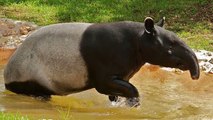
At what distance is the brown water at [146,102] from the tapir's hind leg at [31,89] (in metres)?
0.08

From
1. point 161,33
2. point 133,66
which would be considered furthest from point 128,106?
point 161,33

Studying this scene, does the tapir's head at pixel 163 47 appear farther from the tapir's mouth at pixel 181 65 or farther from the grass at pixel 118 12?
the grass at pixel 118 12

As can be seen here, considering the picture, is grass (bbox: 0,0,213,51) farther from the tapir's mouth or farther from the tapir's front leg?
the tapir's front leg

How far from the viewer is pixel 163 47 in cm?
757

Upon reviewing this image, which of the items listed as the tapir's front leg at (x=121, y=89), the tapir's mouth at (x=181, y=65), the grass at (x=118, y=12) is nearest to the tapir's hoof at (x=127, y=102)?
the tapir's front leg at (x=121, y=89)

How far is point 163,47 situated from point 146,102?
1.18 m

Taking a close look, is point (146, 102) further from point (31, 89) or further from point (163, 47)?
point (31, 89)

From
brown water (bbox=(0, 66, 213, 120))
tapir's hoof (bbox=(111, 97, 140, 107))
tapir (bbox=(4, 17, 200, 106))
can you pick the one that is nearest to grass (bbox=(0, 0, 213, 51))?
brown water (bbox=(0, 66, 213, 120))

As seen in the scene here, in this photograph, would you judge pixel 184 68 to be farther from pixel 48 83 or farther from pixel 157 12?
pixel 157 12

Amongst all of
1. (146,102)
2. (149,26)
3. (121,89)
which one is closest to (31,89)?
(121,89)

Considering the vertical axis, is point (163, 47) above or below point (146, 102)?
above

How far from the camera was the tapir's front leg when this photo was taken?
24.9 feet

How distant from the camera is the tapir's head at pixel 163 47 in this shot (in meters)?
7.47

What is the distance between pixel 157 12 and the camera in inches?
603
